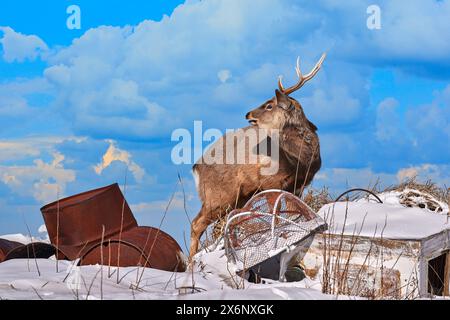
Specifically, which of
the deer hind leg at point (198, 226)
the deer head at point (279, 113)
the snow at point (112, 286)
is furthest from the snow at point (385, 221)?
Result: the deer hind leg at point (198, 226)

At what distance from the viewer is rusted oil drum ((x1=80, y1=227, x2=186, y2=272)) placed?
6.27 metres

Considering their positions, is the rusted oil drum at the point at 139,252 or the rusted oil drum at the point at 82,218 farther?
the rusted oil drum at the point at 82,218

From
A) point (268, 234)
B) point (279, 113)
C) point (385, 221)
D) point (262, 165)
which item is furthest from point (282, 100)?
point (268, 234)

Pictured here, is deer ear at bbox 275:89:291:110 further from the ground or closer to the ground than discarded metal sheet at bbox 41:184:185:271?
further from the ground

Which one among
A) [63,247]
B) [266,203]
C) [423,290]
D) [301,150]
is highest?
[301,150]

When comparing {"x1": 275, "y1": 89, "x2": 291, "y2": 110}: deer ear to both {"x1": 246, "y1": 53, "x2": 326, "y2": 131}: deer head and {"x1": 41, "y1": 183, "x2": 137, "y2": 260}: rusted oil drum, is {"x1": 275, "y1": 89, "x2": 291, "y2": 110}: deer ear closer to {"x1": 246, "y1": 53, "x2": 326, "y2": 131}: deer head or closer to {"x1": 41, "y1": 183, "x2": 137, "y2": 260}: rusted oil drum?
{"x1": 246, "y1": 53, "x2": 326, "y2": 131}: deer head

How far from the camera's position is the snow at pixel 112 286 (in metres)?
4.22

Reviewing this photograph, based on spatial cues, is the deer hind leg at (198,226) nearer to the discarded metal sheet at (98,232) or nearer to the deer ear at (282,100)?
the deer ear at (282,100)

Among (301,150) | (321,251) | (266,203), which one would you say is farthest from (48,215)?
(301,150)

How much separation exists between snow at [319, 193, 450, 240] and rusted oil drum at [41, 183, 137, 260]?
2191 millimetres

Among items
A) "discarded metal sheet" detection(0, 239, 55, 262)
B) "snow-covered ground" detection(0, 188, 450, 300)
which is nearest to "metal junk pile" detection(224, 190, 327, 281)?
"snow-covered ground" detection(0, 188, 450, 300)
